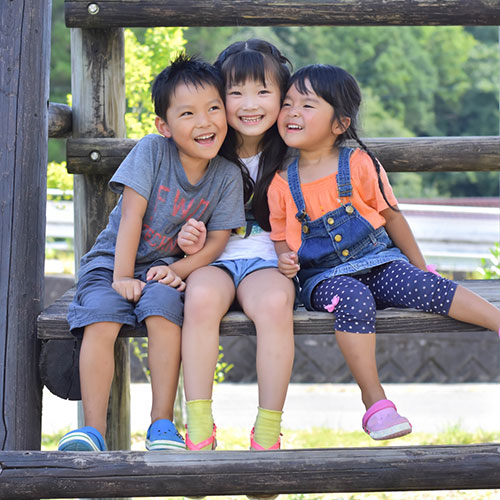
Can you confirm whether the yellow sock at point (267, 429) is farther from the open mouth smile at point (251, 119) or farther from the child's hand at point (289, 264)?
the open mouth smile at point (251, 119)

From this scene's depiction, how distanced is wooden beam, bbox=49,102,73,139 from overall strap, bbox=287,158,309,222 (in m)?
0.77

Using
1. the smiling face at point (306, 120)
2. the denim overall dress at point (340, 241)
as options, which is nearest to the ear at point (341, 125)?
the smiling face at point (306, 120)

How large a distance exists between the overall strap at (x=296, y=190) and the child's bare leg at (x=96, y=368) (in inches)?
24.9

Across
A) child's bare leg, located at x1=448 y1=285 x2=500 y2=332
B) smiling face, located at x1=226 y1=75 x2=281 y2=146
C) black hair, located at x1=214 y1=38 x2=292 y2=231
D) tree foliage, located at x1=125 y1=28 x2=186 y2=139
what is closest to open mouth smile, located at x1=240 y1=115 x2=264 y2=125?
smiling face, located at x1=226 y1=75 x2=281 y2=146

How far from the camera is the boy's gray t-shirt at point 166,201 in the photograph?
233 centimetres

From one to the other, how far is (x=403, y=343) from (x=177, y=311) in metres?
4.50

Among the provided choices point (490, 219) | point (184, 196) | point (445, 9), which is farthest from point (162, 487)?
point (490, 219)

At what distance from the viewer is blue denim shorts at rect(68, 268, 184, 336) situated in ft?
6.68

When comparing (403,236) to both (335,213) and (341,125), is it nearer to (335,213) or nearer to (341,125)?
(335,213)

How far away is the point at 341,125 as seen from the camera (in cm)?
243

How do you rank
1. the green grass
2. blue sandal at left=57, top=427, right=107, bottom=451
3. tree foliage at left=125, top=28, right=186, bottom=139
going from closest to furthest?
blue sandal at left=57, top=427, right=107, bottom=451, the green grass, tree foliage at left=125, top=28, right=186, bottom=139

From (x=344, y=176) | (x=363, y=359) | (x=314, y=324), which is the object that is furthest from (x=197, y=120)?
(x=363, y=359)

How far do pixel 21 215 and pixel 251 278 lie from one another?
2.05 feet

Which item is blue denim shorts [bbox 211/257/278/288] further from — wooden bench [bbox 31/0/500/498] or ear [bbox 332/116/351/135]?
ear [bbox 332/116/351/135]
